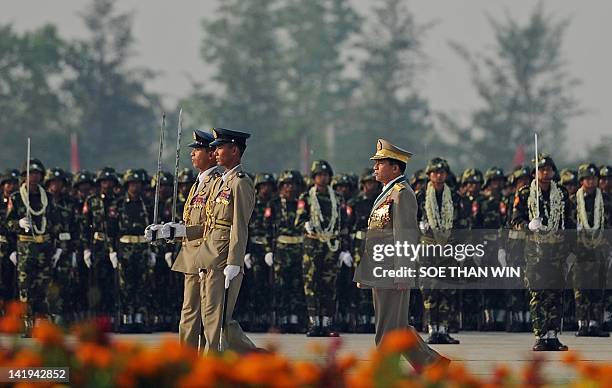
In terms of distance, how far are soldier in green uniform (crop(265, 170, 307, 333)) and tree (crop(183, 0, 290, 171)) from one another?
46123 millimetres

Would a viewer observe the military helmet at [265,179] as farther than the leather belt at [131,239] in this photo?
Yes

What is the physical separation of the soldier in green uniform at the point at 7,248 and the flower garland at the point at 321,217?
12.1 ft

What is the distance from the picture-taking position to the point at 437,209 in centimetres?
1820

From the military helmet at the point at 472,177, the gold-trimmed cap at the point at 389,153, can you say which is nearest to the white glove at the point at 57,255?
the military helmet at the point at 472,177

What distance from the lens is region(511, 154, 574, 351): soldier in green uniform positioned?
1653 centimetres

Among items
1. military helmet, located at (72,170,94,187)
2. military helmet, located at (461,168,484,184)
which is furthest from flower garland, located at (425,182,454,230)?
military helmet, located at (72,170,94,187)

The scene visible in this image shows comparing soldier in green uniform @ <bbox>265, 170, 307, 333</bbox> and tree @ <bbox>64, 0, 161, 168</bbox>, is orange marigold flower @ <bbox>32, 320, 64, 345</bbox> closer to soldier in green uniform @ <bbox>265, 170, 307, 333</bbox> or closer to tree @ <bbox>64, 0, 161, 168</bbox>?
soldier in green uniform @ <bbox>265, 170, 307, 333</bbox>

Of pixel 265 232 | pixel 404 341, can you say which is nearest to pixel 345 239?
pixel 265 232

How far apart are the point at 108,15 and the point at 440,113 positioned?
52.9ft

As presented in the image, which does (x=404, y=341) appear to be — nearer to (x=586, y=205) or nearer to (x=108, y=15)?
(x=586, y=205)

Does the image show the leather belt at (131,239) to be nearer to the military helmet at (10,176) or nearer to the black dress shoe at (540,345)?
the military helmet at (10,176)

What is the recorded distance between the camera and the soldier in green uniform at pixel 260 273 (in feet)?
66.7

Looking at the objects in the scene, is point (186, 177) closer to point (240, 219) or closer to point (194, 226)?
point (194, 226)

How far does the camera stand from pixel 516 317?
20391mm
